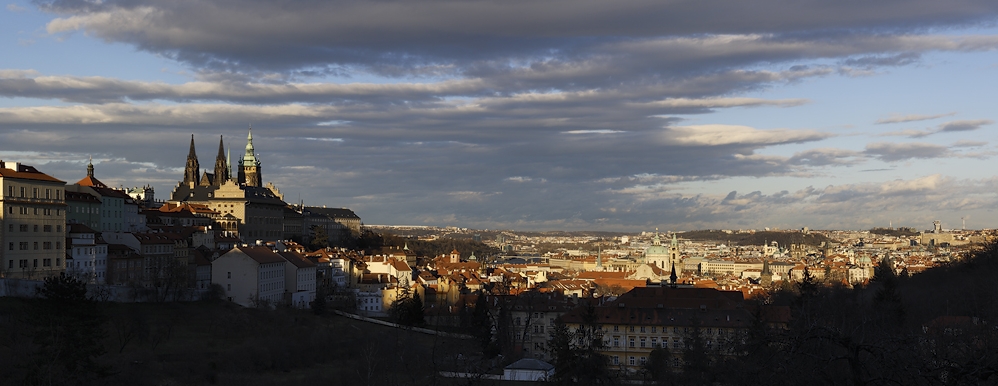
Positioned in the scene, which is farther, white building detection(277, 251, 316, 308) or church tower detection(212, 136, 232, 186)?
church tower detection(212, 136, 232, 186)

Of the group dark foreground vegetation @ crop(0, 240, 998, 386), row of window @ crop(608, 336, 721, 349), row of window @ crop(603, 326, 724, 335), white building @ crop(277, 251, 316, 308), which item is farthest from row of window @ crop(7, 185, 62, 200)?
row of window @ crop(608, 336, 721, 349)

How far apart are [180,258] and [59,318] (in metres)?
38.0

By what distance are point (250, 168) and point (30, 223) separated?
106 metres

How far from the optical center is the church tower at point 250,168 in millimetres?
170000

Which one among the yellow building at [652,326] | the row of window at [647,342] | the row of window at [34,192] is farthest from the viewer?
the row of window at [647,342]

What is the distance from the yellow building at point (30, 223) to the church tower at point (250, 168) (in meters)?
99.5

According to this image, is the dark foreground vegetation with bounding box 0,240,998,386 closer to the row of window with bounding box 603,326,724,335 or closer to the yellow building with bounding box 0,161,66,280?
the row of window with bounding box 603,326,724,335

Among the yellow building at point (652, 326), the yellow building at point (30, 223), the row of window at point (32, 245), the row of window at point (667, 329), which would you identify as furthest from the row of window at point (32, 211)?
the row of window at point (667, 329)

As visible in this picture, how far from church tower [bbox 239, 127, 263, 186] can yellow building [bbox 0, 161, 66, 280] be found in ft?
326

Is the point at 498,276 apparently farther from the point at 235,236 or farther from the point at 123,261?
the point at 123,261

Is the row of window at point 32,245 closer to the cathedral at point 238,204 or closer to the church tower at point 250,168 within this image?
the cathedral at point 238,204

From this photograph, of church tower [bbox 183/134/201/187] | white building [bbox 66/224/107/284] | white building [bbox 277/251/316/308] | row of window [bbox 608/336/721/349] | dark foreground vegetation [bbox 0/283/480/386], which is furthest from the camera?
church tower [bbox 183/134/201/187]

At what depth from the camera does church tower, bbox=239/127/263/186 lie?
170m

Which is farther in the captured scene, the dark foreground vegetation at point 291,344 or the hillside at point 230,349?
the hillside at point 230,349
